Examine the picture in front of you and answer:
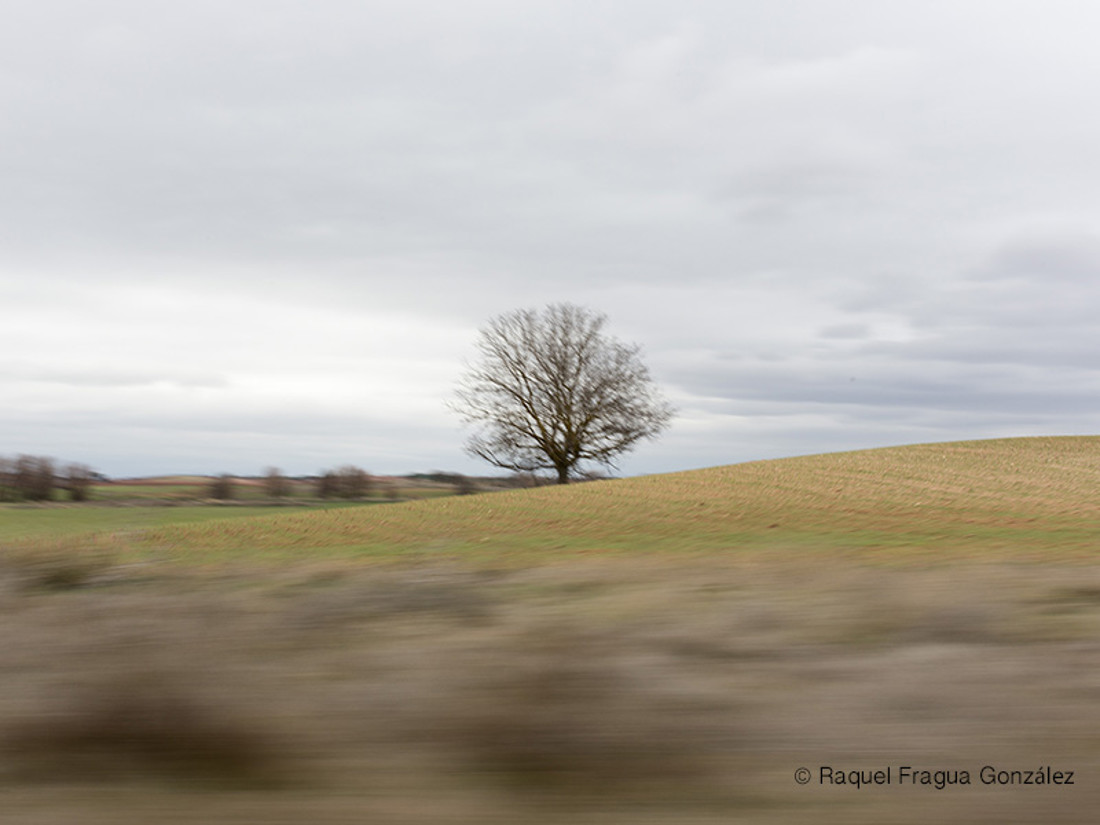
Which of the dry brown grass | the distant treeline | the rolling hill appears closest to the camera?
the dry brown grass

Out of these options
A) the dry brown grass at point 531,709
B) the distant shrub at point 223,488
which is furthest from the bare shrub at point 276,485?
the dry brown grass at point 531,709

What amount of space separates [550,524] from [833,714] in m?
20.0

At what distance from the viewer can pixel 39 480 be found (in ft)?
136

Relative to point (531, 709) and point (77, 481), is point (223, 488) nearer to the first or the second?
point (77, 481)

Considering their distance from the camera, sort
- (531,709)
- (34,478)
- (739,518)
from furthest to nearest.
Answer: (34,478), (739,518), (531,709)

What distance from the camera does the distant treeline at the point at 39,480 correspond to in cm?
4022

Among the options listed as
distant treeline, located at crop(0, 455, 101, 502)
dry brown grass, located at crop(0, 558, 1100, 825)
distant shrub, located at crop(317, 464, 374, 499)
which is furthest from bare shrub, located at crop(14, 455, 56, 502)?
dry brown grass, located at crop(0, 558, 1100, 825)

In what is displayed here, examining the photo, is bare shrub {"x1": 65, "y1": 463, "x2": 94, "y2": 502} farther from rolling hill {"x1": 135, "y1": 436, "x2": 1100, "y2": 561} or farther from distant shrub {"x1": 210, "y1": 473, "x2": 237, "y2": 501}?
rolling hill {"x1": 135, "y1": 436, "x2": 1100, "y2": 561}

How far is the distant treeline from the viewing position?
40.2 metres

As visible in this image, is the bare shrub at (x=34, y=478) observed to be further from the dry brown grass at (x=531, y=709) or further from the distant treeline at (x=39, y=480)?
the dry brown grass at (x=531, y=709)

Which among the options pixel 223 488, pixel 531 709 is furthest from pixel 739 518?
pixel 223 488

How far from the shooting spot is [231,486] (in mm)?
45312

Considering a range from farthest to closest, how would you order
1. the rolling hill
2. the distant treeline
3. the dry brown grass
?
the distant treeline → the rolling hill → the dry brown grass

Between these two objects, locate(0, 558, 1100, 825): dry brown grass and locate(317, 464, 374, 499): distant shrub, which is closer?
locate(0, 558, 1100, 825): dry brown grass
